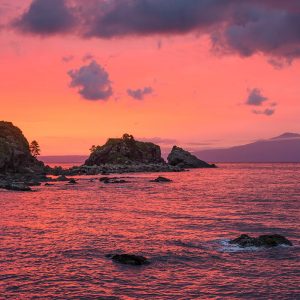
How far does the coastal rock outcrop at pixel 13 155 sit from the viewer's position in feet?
429

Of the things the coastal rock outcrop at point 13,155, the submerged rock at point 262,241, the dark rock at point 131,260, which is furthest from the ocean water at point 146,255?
the coastal rock outcrop at point 13,155

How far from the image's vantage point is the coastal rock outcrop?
131 metres

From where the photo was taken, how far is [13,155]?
5354 inches

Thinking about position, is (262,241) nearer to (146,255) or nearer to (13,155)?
(146,255)

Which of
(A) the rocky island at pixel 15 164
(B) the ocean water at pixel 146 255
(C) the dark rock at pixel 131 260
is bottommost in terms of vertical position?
(B) the ocean water at pixel 146 255

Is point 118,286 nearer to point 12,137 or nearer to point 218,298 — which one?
point 218,298

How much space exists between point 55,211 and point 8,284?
2991 centimetres

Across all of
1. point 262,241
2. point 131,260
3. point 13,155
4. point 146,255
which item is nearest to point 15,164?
point 13,155

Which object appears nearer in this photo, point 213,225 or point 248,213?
point 213,225

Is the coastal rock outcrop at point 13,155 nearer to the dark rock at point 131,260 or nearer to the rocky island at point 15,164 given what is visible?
the rocky island at point 15,164

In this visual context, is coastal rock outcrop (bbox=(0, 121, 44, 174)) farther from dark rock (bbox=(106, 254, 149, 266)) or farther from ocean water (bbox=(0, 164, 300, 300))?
dark rock (bbox=(106, 254, 149, 266))

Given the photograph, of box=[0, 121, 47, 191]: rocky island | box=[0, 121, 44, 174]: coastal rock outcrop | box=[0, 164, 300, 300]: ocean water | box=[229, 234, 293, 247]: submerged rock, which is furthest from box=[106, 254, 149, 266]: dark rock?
box=[0, 121, 44, 174]: coastal rock outcrop

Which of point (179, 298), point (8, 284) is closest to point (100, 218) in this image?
point (8, 284)

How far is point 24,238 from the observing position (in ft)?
108
